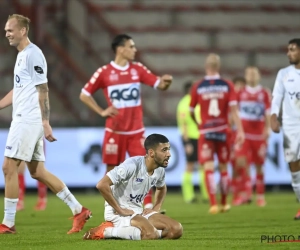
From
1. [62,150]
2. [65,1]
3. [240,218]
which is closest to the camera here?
[240,218]

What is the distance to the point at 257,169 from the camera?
15.8 m

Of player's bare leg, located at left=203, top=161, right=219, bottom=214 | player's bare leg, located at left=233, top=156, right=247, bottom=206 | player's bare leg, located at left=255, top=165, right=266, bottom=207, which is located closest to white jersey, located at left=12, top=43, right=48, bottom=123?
player's bare leg, located at left=203, top=161, right=219, bottom=214

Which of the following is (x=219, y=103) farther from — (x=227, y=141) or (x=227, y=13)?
(x=227, y=13)

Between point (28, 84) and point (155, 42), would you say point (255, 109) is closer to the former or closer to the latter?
point (155, 42)

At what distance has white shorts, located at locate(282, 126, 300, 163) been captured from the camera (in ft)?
34.7

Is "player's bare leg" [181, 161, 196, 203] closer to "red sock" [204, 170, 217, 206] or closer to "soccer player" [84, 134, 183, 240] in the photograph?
"red sock" [204, 170, 217, 206]

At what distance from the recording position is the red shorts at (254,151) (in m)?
15.8

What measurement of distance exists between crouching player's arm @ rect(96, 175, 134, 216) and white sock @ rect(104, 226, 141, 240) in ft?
0.46

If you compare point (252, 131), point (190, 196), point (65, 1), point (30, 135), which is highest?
point (65, 1)

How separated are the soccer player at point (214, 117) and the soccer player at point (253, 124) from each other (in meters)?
2.62

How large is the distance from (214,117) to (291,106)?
8.48ft

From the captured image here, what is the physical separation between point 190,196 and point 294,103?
6092 millimetres

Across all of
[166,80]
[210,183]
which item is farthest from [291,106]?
[210,183]

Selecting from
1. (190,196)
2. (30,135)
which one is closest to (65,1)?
(190,196)
